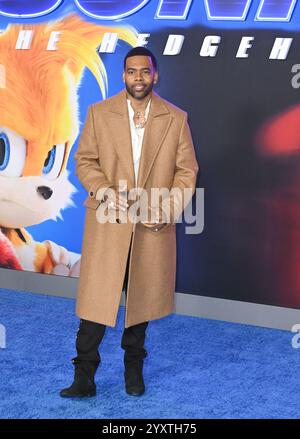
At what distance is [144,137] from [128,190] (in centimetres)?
27

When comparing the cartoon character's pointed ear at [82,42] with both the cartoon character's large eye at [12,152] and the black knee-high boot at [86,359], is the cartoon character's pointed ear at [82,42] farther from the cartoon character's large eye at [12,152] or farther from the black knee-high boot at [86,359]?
the black knee-high boot at [86,359]

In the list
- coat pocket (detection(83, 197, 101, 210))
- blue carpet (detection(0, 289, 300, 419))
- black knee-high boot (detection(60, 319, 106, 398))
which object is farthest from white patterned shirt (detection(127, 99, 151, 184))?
blue carpet (detection(0, 289, 300, 419))

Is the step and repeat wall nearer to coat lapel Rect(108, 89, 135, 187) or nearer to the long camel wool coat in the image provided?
the long camel wool coat

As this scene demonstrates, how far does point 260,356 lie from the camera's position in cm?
424

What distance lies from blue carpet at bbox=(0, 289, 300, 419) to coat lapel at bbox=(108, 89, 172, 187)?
3.62 feet

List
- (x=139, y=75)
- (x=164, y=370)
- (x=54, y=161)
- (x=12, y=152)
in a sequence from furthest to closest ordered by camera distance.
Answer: (x=12, y=152), (x=54, y=161), (x=164, y=370), (x=139, y=75)

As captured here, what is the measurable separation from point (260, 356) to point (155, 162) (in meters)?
1.54

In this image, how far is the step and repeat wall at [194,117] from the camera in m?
4.64

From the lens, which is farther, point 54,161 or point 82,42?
point 54,161

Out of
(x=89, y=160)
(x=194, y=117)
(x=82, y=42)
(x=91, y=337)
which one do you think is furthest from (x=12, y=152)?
(x=91, y=337)

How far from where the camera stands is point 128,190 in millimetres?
3367

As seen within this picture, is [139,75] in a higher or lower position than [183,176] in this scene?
higher

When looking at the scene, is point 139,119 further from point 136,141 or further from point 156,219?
point 156,219

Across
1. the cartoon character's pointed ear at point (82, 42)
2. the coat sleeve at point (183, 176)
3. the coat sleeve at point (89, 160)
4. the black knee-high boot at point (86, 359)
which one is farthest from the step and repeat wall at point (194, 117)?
the black knee-high boot at point (86, 359)
